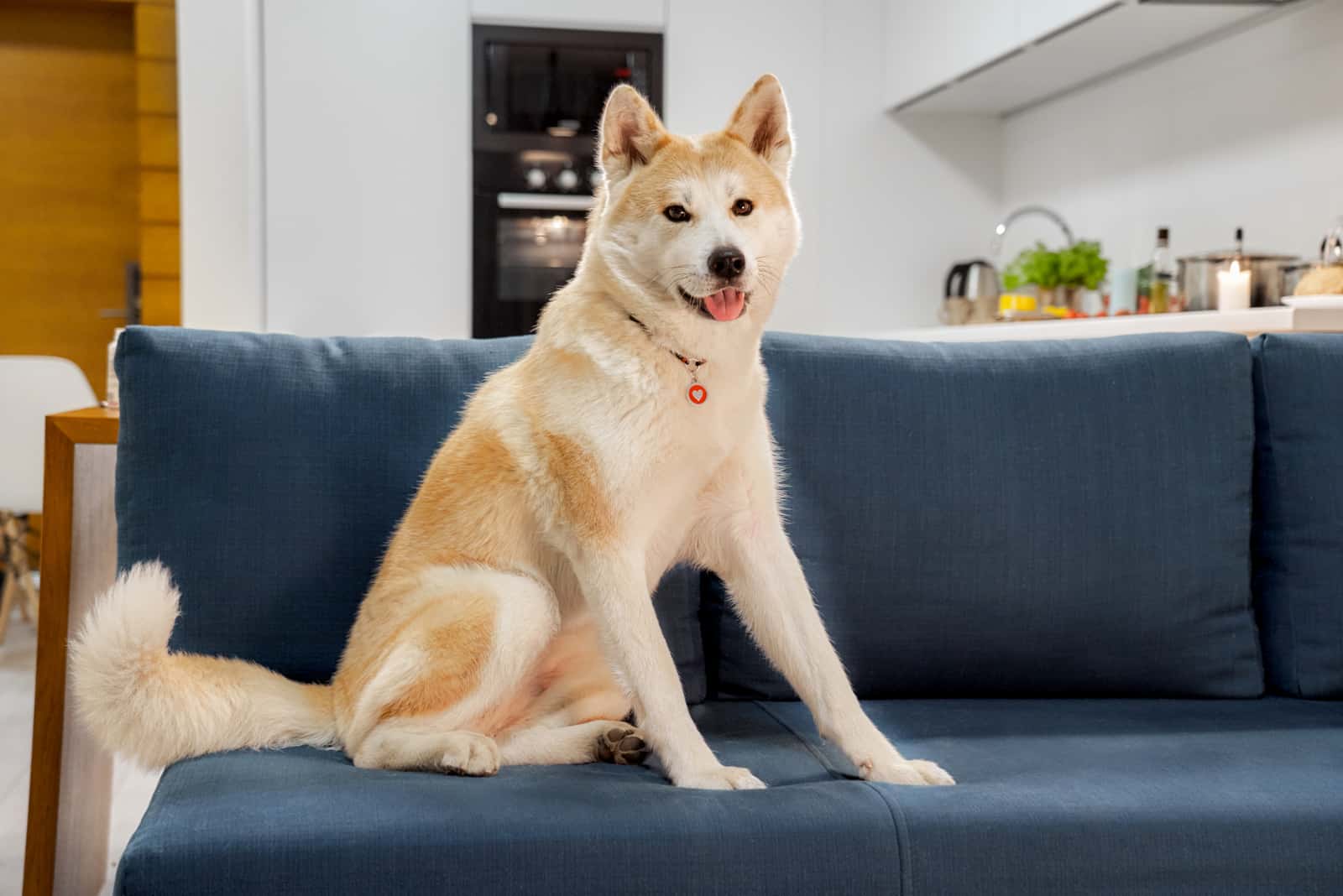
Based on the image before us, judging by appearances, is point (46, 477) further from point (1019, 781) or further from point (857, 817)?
point (1019, 781)

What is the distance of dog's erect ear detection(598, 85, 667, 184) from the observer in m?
1.44

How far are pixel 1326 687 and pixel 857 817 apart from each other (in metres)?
0.93

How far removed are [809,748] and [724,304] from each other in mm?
561

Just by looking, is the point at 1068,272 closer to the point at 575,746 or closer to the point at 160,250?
the point at 575,746

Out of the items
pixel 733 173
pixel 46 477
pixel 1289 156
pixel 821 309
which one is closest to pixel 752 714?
pixel 733 173

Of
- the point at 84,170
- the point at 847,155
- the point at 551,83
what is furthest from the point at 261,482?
the point at 84,170

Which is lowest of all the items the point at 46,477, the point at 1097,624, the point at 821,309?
the point at 1097,624

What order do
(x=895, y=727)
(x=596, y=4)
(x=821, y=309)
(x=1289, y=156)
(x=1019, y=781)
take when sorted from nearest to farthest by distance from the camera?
(x=1019, y=781) < (x=895, y=727) < (x=1289, y=156) < (x=596, y=4) < (x=821, y=309)

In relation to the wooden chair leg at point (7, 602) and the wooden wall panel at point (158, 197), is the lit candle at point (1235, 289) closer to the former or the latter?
the wooden chair leg at point (7, 602)

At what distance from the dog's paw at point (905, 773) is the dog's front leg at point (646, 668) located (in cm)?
14

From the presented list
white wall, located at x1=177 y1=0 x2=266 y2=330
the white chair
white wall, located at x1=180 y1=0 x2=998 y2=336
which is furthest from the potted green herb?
the white chair

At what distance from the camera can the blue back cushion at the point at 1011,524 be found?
1729mm

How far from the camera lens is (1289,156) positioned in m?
3.31

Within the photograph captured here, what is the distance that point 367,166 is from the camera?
14.1ft
